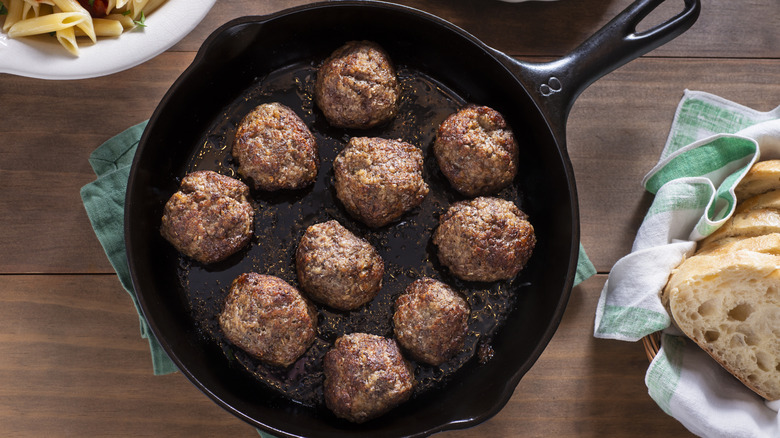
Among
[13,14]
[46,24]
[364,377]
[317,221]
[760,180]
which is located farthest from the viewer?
[317,221]

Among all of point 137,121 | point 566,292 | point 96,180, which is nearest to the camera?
point 566,292

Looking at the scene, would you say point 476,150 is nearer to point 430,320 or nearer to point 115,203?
point 430,320

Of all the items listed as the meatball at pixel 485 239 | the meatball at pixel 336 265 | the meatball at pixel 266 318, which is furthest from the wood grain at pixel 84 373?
the meatball at pixel 485 239

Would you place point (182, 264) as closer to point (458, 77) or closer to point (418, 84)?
point (418, 84)

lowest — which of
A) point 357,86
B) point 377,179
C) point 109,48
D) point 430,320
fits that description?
point 430,320

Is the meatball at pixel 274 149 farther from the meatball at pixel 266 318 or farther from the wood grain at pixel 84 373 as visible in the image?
the wood grain at pixel 84 373

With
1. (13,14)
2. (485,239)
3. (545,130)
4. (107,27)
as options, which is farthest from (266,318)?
(13,14)

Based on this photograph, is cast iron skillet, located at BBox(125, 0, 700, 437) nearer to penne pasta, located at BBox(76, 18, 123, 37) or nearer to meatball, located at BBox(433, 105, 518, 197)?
meatball, located at BBox(433, 105, 518, 197)

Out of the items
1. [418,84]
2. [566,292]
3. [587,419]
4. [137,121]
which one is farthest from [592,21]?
[137,121]
